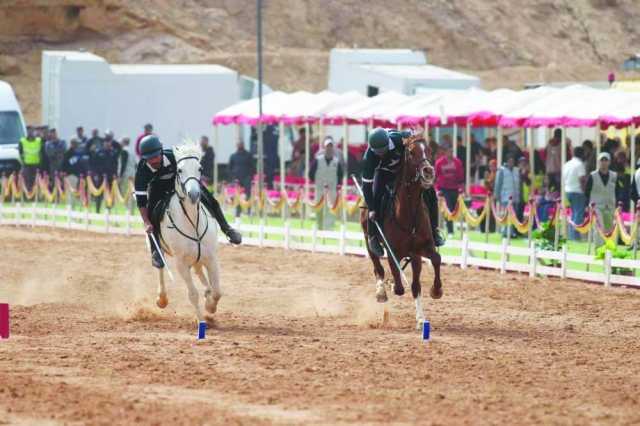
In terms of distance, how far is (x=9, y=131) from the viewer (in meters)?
46.0

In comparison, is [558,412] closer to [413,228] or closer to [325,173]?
[413,228]

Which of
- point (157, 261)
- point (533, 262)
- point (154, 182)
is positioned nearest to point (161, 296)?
point (157, 261)

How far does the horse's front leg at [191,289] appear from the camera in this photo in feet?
60.7

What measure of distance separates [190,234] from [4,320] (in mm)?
2542

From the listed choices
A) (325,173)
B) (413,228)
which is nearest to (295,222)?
(325,173)

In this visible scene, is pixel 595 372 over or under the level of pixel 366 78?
under

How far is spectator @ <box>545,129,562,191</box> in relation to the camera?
35344 mm

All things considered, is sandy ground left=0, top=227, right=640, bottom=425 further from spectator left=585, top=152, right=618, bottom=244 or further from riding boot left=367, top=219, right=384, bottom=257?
spectator left=585, top=152, right=618, bottom=244

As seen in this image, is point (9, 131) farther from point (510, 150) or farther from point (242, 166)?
point (510, 150)

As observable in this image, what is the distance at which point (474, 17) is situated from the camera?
76.8m

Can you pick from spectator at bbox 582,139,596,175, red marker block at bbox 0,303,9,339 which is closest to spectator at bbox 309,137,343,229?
spectator at bbox 582,139,596,175

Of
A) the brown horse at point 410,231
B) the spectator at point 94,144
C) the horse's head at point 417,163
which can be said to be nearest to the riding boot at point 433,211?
the brown horse at point 410,231

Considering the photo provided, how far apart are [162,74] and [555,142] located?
16.2 m

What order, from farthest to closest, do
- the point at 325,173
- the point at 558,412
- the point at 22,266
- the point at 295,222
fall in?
the point at 295,222
the point at 325,173
the point at 22,266
the point at 558,412
